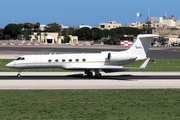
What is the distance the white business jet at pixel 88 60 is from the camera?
30.6 meters

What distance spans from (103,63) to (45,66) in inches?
235

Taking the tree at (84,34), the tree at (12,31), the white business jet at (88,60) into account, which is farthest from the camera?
the tree at (84,34)

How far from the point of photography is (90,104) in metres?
17.7

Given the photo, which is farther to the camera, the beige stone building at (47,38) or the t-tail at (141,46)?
the beige stone building at (47,38)

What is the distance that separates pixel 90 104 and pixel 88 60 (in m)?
13.9

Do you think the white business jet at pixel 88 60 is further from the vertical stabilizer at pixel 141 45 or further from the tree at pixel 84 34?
the tree at pixel 84 34

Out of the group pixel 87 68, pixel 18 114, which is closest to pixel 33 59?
pixel 87 68

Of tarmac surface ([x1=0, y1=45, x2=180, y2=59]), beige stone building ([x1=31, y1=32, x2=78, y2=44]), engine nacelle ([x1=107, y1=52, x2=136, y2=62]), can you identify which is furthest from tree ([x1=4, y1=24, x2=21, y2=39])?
engine nacelle ([x1=107, y1=52, x2=136, y2=62])

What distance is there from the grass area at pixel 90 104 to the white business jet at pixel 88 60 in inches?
334

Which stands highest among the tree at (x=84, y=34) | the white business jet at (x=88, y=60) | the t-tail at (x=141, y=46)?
the tree at (x=84, y=34)

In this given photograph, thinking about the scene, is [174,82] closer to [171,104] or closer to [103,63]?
[103,63]

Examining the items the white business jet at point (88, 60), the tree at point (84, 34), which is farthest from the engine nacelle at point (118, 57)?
the tree at point (84, 34)

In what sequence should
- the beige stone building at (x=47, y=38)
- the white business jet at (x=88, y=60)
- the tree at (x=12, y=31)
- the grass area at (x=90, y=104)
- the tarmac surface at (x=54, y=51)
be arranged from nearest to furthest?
the grass area at (x=90, y=104) < the white business jet at (x=88, y=60) < the tarmac surface at (x=54, y=51) < the beige stone building at (x=47, y=38) < the tree at (x=12, y=31)

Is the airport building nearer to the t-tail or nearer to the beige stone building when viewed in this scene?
the beige stone building
